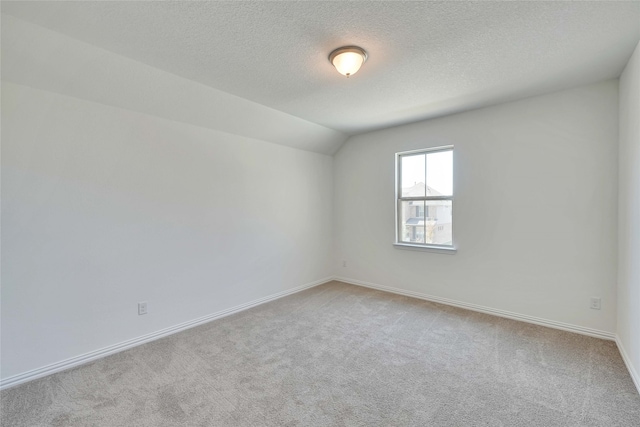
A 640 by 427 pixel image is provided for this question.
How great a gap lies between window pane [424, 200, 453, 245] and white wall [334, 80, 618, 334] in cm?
15

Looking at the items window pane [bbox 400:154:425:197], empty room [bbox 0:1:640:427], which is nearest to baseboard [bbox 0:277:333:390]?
empty room [bbox 0:1:640:427]

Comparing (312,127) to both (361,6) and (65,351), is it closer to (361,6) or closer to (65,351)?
(361,6)

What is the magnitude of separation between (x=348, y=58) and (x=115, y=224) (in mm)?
2467

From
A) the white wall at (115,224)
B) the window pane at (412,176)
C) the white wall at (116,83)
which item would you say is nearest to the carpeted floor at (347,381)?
the white wall at (115,224)

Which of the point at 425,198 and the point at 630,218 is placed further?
the point at 425,198

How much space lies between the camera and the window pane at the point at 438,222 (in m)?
3.71

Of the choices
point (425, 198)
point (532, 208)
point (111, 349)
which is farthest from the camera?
point (425, 198)

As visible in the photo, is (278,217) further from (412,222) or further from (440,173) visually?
(440,173)

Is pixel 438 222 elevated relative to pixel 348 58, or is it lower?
lower

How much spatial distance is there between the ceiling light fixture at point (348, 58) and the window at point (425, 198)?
6.84 ft

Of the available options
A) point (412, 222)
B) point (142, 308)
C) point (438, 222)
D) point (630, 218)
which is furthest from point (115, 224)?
point (630, 218)

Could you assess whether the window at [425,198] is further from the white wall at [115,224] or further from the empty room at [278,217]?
the white wall at [115,224]

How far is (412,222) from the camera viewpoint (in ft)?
13.4

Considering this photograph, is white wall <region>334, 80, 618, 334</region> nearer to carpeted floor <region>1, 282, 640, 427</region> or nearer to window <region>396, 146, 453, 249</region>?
window <region>396, 146, 453, 249</region>
